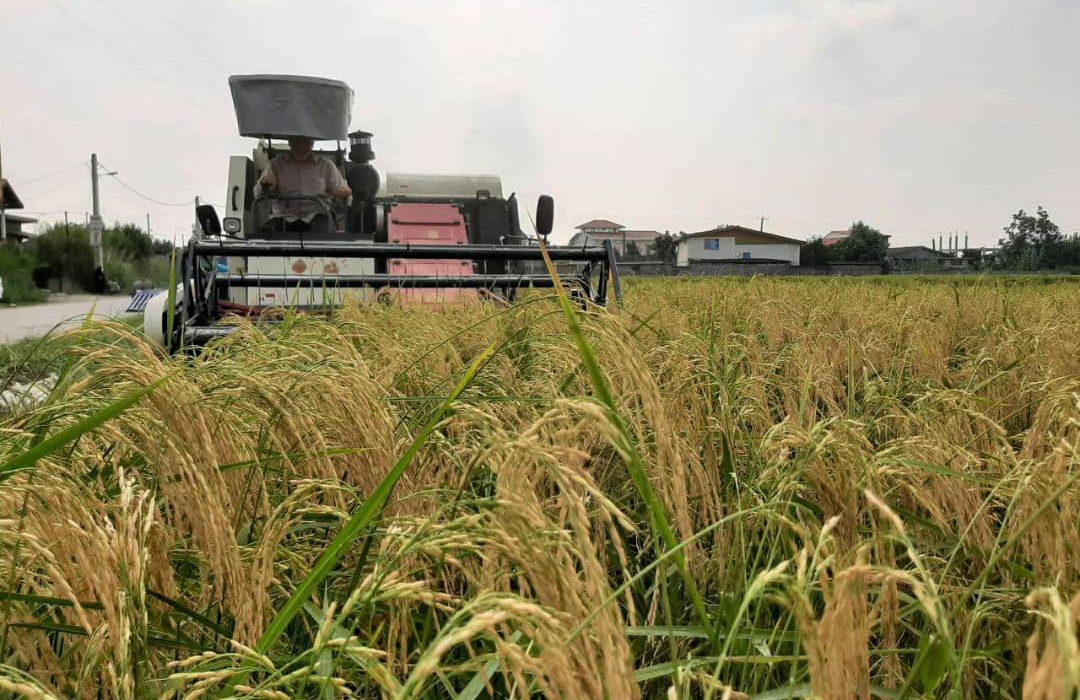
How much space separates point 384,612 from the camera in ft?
4.79

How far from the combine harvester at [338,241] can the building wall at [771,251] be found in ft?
275

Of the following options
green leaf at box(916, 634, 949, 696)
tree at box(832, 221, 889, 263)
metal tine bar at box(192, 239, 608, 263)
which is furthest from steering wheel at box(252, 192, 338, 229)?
tree at box(832, 221, 889, 263)

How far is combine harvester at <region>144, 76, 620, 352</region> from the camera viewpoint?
6.27 metres

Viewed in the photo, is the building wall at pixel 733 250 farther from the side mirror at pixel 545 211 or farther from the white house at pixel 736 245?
the side mirror at pixel 545 211

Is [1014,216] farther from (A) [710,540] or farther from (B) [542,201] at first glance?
(A) [710,540]

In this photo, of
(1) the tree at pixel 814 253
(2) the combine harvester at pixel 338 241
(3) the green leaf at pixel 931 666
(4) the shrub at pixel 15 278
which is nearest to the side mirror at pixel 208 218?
(2) the combine harvester at pixel 338 241

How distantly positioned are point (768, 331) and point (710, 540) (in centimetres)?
279

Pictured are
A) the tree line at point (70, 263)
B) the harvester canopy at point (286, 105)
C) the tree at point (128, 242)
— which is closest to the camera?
the harvester canopy at point (286, 105)

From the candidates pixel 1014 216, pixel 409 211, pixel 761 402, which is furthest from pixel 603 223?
pixel 761 402

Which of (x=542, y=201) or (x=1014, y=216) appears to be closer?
(x=542, y=201)

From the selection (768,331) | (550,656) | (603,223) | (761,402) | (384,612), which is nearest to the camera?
(550,656)

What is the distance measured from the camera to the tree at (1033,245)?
153ft

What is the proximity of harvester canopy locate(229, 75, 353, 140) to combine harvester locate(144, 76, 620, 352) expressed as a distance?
1cm

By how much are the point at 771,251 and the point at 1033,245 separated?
36834 mm
